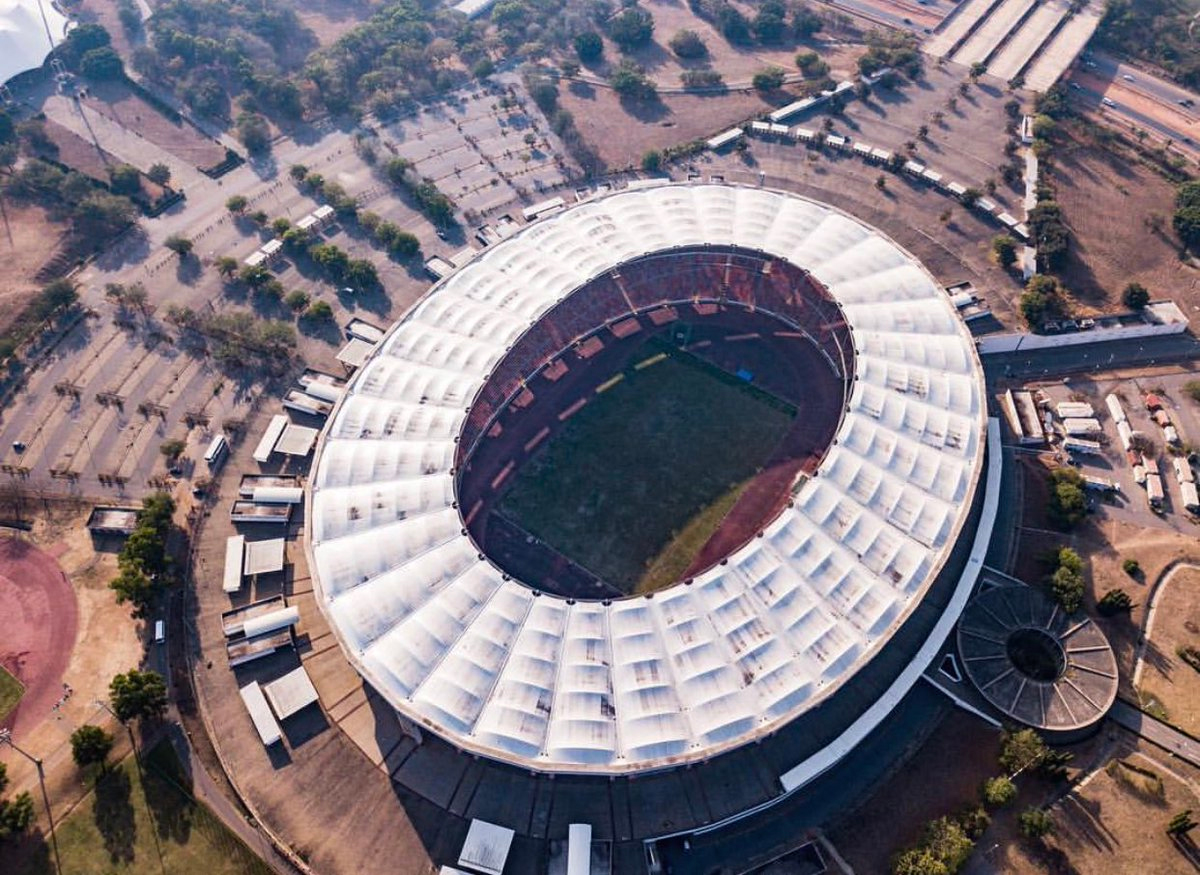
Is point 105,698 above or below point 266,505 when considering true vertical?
below

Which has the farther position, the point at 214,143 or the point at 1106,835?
the point at 214,143

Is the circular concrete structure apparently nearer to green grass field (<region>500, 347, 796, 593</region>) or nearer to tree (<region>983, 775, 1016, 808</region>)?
tree (<region>983, 775, 1016, 808</region>)

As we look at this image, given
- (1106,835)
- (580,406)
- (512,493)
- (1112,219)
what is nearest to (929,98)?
(1112,219)

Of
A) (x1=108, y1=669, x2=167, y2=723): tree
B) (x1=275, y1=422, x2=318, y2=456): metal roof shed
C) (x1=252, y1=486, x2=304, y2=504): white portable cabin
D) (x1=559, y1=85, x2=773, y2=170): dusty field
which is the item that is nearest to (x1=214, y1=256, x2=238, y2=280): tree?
(x1=275, y1=422, x2=318, y2=456): metal roof shed

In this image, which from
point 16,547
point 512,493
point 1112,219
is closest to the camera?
point 16,547

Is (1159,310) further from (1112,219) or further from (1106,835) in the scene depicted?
(1106,835)

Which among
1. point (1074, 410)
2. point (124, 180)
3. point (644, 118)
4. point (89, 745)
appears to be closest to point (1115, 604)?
point (1074, 410)

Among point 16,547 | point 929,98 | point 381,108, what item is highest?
point 929,98
